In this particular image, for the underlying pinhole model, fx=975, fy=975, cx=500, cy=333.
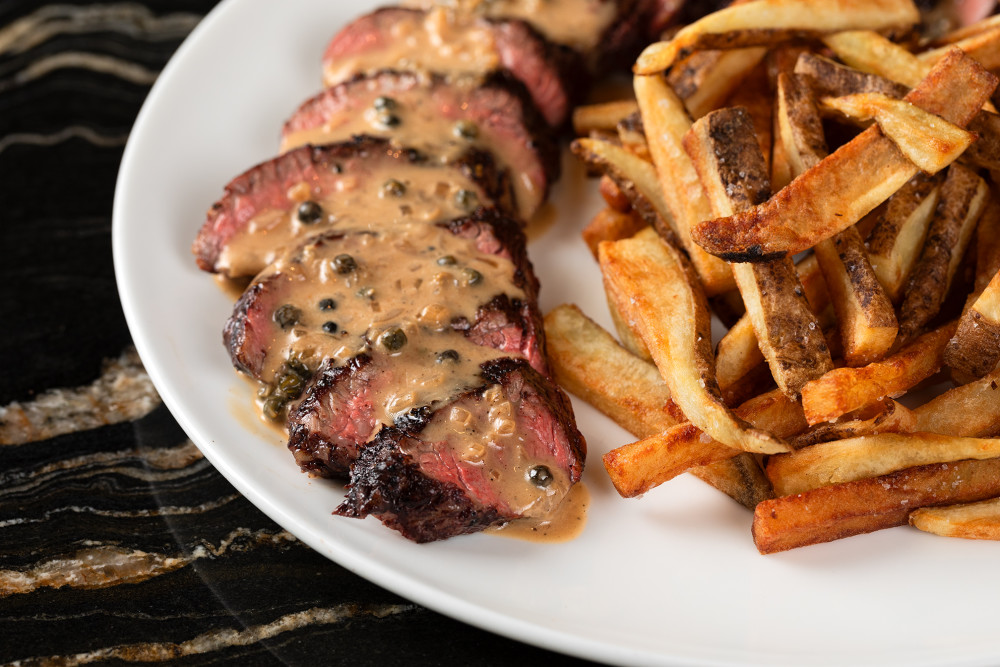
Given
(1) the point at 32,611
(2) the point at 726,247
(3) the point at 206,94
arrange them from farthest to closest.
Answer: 1. (3) the point at 206,94
2. (1) the point at 32,611
3. (2) the point at 726,247

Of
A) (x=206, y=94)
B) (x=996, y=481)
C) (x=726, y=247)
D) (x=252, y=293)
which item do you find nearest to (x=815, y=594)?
(x=996, y=481)

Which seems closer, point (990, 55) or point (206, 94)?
point (990, 55)

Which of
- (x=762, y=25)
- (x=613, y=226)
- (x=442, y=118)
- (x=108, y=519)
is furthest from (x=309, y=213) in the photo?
(x=762, y=25)

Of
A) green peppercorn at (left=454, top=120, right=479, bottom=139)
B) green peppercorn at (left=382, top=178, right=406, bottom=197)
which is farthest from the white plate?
green peppercorn at (left=454, top=120, right=479, bottom=139)

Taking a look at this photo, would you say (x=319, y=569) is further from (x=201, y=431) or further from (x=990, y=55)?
(x=990, y=55)

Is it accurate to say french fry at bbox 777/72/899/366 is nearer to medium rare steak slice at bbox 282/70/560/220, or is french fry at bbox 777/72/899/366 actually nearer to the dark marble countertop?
medium rare steak slice at bbox 282/70/560/220

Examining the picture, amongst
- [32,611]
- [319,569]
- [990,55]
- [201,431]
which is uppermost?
[990,55]
